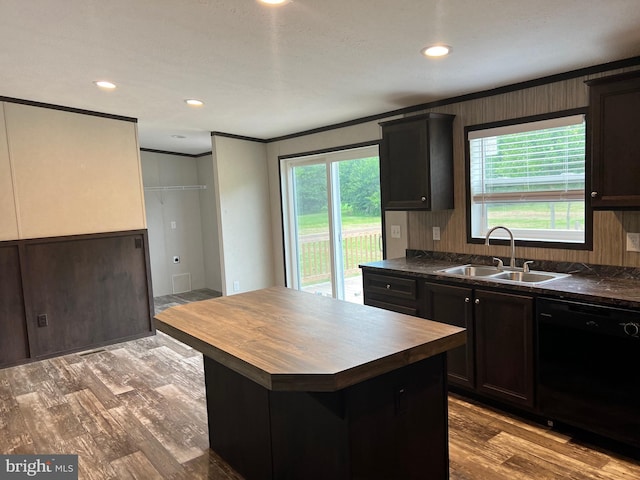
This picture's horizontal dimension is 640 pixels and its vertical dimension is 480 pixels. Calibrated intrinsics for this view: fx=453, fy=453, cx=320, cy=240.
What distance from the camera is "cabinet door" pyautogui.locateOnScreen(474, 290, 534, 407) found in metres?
2.70

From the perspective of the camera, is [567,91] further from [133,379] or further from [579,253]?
[133,379]

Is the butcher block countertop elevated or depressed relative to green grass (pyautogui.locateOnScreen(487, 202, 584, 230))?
depressed

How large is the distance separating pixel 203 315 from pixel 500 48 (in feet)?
7.28

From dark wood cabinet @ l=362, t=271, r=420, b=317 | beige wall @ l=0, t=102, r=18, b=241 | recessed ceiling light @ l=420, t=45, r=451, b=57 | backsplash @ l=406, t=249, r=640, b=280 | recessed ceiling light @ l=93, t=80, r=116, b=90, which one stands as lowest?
dark wood cabinet @ l=362, t=271, r=420, b=317

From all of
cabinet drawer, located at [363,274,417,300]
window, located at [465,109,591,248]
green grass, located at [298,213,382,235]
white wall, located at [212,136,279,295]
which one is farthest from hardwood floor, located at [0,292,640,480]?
green grass, located at [298,213,382,235]

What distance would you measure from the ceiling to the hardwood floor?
2.23 metres

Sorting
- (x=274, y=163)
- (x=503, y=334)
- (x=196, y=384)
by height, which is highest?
(x=274, y=163)

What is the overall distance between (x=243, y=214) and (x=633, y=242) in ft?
13.7

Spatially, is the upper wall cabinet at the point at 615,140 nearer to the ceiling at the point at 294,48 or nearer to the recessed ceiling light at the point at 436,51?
the ceiling at the point at 294,48

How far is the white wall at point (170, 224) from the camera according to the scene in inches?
270

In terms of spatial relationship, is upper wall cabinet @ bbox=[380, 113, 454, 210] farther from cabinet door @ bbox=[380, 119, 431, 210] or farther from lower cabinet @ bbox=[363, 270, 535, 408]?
lower cabinet @ bbox=[363, 270, 535, 408]

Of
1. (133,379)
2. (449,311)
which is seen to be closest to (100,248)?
(133,379)

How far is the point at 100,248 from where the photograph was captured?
4613mm

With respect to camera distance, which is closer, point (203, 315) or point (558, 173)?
point (203, 315)
